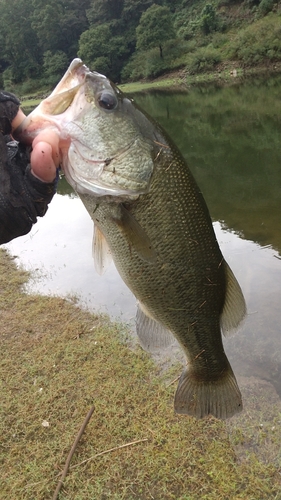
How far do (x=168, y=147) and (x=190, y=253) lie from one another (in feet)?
1.90

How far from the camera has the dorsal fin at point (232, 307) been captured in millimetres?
2357

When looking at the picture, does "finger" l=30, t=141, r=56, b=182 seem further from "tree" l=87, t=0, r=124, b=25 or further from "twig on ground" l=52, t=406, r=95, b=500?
"tree" l=87, t=0, r=124, b=25

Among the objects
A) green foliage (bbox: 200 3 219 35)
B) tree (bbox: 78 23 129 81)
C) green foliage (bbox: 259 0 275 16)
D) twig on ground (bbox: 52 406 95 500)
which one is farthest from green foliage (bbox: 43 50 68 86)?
twig on ground (bbox: 52 406 95 500)

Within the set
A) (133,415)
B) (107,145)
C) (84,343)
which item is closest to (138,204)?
(107,145)

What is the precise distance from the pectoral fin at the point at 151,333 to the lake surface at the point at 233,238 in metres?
2.00

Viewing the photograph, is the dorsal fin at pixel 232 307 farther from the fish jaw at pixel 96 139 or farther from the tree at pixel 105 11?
the tree at pixel 105 11

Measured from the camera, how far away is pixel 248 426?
11.5 ft

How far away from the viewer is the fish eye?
1.95m

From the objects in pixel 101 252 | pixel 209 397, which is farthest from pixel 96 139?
pixel 209 397

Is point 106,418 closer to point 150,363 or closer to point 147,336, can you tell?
point 150,363

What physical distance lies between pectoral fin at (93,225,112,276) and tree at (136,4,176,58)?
53.4 m

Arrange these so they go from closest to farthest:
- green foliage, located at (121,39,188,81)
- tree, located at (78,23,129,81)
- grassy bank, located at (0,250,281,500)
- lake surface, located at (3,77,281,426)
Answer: grassy bank, located at (0,250,281,500), lake surface, located at (3,77,281,426), green foliage, located at (121,39,188,81), tree, located at (78,23,129,81)

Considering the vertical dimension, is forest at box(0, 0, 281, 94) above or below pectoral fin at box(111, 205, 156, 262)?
below

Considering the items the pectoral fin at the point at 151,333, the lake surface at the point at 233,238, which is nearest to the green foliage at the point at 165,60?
the lake surface at the point at 233,238
